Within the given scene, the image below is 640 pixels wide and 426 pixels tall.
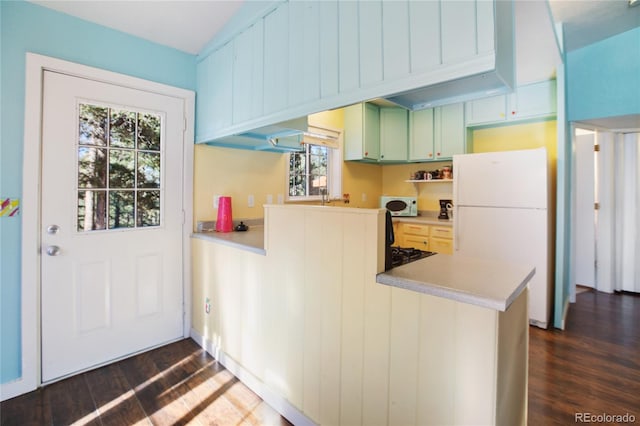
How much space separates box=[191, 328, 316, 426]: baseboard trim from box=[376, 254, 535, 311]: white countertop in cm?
95

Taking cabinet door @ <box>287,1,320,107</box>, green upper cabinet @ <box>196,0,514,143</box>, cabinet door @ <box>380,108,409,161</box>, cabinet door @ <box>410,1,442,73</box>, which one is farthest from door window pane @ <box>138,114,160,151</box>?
cabinet door @ <box>380,108,409,161</box>

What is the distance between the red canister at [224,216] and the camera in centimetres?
267

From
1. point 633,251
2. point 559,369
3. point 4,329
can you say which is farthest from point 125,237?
point 633,251

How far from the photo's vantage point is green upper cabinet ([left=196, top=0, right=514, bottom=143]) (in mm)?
1121

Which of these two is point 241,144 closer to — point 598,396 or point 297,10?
point 297,10

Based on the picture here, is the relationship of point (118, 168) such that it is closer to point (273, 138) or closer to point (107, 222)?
point (107, 222)

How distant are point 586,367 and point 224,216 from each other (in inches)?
117

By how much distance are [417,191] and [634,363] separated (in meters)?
2.72

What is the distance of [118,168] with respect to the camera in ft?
7.41

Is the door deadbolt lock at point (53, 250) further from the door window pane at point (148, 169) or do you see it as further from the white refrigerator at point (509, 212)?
the white refrigerator at point (509, 212)

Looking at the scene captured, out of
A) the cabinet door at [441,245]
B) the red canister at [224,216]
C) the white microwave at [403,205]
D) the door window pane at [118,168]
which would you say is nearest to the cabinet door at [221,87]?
the door window pane at [118,168]

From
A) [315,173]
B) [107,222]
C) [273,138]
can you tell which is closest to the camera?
[107,222]

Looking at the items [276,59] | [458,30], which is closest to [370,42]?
[458,30]

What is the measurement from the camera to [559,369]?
2186 millimetres
